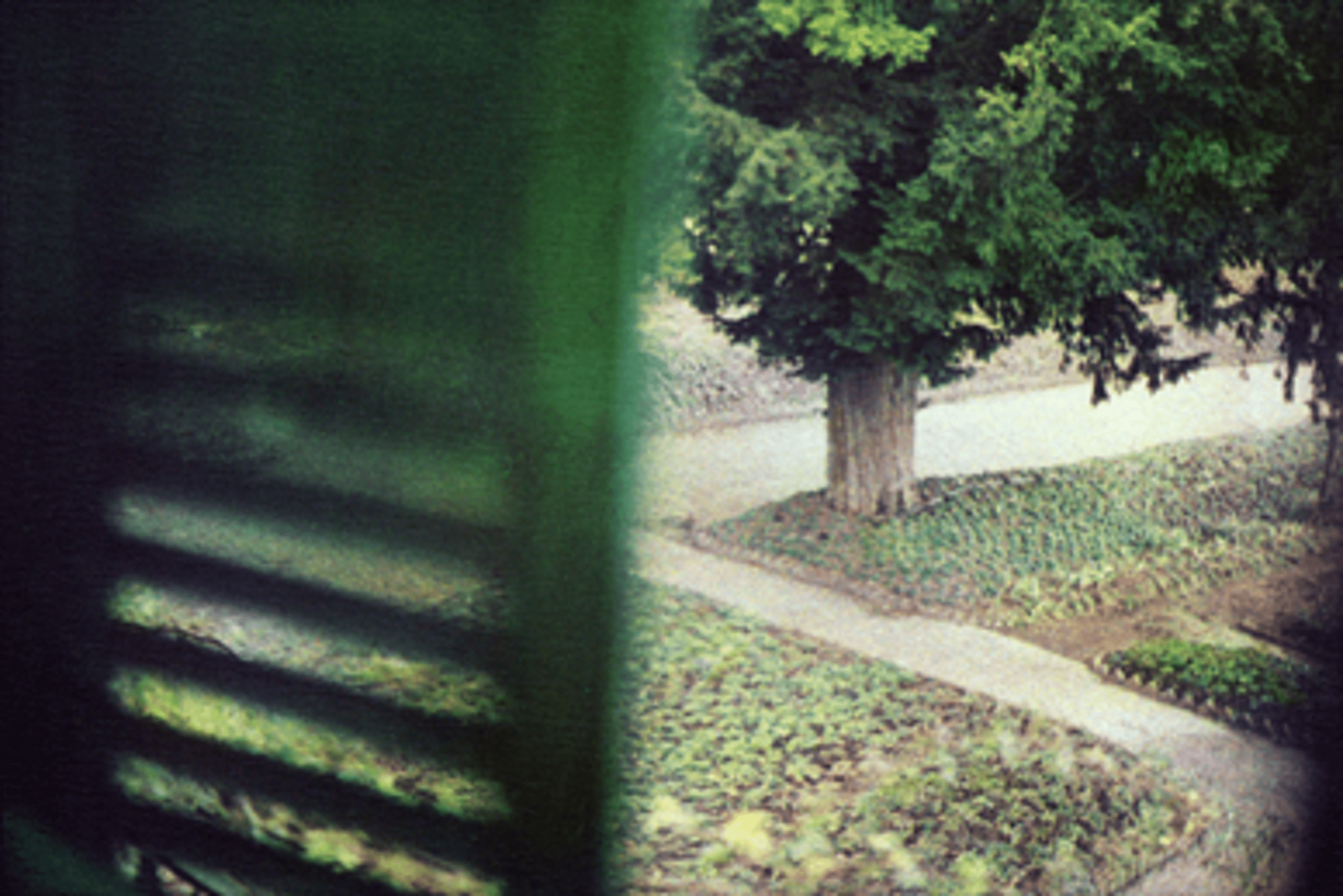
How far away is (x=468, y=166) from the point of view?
184cm

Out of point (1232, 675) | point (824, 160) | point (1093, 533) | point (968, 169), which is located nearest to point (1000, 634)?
point (1093, 533)

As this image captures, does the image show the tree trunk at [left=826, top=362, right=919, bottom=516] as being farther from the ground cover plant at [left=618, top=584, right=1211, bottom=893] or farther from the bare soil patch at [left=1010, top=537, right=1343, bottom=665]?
the bare soil patch at [left=1010, top=537, right=1343, bottom=665]

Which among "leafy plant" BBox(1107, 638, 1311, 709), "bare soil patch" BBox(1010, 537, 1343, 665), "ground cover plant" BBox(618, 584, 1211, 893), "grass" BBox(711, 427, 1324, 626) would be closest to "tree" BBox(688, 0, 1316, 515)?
"grass" BBox(711, 427, 1324, 626)

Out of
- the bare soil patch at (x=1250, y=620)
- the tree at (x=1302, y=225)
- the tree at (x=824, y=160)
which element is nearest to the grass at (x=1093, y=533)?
the bare soil patch at (x=1250, y=620)

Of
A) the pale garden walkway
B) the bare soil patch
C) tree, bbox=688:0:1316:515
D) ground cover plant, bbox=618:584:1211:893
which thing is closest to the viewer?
ground cover plant, bbox=618:584:1211:893

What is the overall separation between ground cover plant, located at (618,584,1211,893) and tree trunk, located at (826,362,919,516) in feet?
1.89

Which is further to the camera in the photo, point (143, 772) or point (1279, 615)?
point (1279, 615)

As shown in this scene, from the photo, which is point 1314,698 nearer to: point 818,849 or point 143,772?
point 818,849

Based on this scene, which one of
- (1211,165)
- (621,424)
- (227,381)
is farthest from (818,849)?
(1211,165)

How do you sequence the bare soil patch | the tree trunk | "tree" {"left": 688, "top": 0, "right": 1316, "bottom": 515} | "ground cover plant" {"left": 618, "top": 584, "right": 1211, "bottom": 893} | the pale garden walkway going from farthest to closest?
the tree trunk → the bare soil patch → the pale garden walkway → "tree" {"left": 688, "top": 0, "right": 1316, "bottom": 515} → "ground cover plant" {"left": 618, "top": 584, "right": 1211, "bottom": 893}

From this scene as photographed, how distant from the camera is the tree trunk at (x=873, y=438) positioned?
11.0ft

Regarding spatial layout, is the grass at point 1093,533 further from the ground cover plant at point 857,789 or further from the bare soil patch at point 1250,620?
the ground cover plant at point 857,789

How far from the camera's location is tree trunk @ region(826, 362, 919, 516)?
337 centimetres

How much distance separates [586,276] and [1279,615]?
6.95ft
